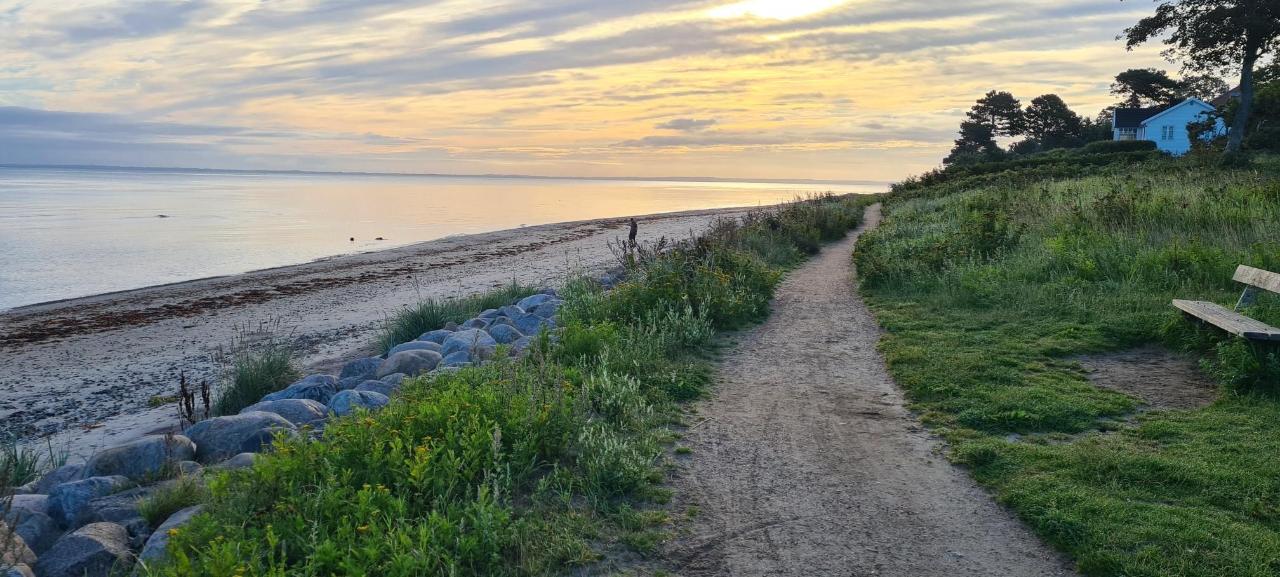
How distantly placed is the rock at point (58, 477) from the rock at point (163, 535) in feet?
6.99

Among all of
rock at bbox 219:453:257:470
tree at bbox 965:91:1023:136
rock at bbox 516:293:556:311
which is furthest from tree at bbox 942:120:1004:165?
rock at bbox 219:453:257:470

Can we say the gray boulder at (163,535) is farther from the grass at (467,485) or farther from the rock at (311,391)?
the rock at (311,391)

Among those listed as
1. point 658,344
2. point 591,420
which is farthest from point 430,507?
point 658,344

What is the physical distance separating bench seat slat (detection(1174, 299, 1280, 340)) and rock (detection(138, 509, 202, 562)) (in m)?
7.88

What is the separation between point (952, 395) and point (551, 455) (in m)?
3.77

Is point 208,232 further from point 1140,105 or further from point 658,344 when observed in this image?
point 1140,105

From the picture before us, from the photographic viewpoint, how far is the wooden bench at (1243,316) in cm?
663

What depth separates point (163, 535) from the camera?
4340 mm

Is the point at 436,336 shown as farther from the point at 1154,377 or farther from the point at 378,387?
the point at 1154,377

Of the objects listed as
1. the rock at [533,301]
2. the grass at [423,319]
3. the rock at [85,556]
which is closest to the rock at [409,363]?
the grass at [423,319]

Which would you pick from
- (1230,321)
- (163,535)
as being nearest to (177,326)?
(163,535)

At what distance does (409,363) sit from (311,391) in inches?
41.6

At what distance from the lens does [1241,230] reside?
12086 mm

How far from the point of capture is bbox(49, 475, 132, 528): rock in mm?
5000
